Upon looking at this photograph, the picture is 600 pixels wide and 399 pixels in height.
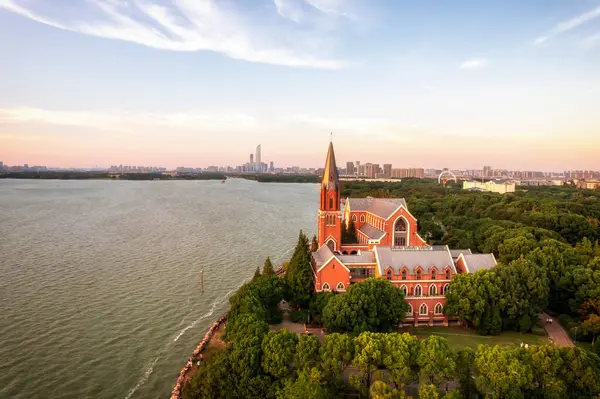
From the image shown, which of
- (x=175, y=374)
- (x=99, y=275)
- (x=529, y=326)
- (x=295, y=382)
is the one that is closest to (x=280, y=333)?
(x=295, y=382)

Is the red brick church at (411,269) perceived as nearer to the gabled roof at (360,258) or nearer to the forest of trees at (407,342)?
the gabled roof at (360,258)

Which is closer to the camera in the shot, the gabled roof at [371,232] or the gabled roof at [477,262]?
the gabled roof at [477,262]

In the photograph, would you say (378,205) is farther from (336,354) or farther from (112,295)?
(112,295)

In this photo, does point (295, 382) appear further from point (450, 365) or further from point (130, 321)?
point (130, 321)

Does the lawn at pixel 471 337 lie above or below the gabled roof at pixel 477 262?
below

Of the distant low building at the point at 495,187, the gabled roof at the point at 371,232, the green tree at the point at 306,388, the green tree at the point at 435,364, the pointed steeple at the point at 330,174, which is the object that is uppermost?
the pointed steeple at the point at 330,174

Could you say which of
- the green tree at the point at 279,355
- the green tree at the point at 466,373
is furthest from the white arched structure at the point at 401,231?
the green tree at the point at 279,355

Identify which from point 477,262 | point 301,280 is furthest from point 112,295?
point 477,262
